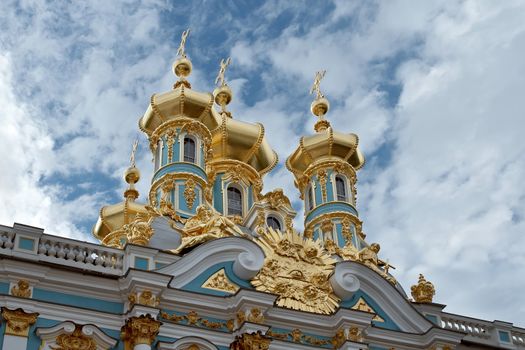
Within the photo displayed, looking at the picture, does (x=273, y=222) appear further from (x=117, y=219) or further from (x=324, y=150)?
(x=117, y=219)

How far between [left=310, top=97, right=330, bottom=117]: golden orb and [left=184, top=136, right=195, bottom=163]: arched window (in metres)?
5.71

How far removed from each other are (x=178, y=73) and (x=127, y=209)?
4.34 meters

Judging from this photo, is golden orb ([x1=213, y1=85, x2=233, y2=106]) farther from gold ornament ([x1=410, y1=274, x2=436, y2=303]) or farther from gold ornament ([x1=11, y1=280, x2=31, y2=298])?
gold ornament ([x1=11, y1=280, x2=31, y2=298])

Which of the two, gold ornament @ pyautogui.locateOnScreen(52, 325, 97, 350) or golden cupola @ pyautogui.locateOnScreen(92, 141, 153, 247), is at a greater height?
golden cupola @ pyautogui.locateOnScreen(92, 141, 153, 247)

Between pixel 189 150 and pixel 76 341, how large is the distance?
9.37m

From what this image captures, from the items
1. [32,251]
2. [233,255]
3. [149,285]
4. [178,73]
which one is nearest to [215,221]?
[233,255]

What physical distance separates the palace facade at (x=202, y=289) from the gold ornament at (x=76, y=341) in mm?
17

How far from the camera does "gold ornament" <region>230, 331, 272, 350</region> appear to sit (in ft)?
52.9

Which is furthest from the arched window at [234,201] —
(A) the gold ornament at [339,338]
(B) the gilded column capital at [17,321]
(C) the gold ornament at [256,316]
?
(B) the gilded column capital at [17,321]

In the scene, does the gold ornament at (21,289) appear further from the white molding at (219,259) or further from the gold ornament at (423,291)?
the gold ornament at (423,291)

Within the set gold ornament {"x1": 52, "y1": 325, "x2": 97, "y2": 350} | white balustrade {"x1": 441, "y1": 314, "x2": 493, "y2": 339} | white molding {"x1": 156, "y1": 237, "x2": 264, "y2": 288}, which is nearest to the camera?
gold ornament {"x1": 52, "y1": 325, "x2": 97, "y2": 350}

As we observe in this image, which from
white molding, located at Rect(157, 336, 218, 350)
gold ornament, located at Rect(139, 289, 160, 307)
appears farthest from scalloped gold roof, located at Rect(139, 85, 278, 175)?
white molding, located at Rect(157, 336, 218, 350)

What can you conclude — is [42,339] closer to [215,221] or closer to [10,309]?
[10,309]

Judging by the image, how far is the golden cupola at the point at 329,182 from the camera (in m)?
24.8
